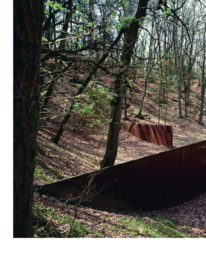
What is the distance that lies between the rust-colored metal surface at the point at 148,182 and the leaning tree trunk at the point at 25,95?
2303 millimetres

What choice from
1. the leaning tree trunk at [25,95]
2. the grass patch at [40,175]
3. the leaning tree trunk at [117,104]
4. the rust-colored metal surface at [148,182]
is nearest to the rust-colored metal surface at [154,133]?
the rust-colored metal surface at [148,182]

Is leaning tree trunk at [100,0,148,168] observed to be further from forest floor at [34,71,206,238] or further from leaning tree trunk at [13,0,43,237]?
leaning tree trunk at [13,0,43,237]

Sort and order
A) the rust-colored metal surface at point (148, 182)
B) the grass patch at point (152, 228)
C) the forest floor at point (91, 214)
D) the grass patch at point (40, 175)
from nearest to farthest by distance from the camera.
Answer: the forest floor at point (91, 214), the grass patch at point (152, 228), the rust-colored metal surface at point (148, 182), the grass patch at point (40, 175)

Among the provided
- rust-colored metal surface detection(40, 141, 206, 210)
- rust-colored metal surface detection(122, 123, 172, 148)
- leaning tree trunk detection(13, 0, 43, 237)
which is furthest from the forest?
rust-colored metal surface detection(122, 123, 172, 148)

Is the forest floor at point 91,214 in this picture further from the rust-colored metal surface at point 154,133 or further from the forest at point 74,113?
the rust-colored metal surface at point 154,133

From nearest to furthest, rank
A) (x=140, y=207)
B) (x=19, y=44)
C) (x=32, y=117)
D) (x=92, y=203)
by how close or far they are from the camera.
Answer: (x=19, y=44) < (x=32, y=117) < (x=92, y=203) < (x=140, y=207)

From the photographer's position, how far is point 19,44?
159 centimetres

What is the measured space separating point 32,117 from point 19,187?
0.57m

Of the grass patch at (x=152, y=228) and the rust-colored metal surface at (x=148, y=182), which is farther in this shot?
the rust-colored metal surface at (x=148, y=182)

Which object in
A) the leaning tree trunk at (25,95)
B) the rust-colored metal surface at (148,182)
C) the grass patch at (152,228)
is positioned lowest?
the grass patch at (152,228)

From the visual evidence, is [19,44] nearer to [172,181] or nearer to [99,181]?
[99,181]

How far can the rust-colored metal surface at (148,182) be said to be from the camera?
173 inches

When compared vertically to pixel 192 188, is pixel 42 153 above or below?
above

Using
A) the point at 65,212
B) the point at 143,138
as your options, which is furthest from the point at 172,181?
the point at 143,138
